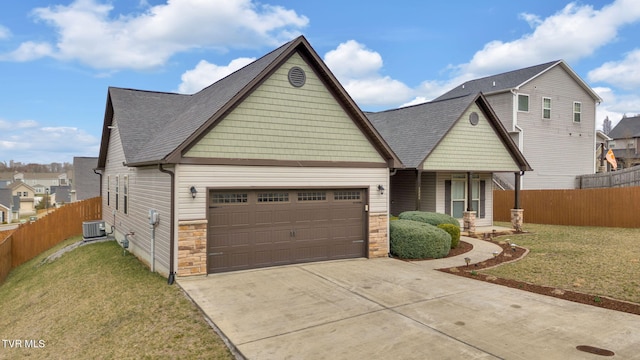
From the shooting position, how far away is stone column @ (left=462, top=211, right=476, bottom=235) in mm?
18323

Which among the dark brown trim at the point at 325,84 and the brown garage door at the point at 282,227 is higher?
the dark brown trim at the point at 325,84

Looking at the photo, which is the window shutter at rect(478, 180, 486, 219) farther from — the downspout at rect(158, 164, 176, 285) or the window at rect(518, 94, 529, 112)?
the downspout at rect(158, 164, 176, 285)

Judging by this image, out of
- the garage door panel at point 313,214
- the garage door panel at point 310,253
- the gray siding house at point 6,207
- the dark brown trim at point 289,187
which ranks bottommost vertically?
the gray siding house at point 6,207

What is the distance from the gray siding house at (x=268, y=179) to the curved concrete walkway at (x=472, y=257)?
5.37ft

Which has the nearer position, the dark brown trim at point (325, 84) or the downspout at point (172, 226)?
the downspout at point (172, 226)

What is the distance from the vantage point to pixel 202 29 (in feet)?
50.7

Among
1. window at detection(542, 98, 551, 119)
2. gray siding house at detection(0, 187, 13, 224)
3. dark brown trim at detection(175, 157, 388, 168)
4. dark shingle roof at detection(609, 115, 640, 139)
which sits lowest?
gray siding house at detection(0, 187, 13, 224)

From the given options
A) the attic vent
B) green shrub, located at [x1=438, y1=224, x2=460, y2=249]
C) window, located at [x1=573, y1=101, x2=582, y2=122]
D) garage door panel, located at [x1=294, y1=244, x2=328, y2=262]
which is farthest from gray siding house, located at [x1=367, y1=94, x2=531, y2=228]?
window, located at [x1=573, y1=101, x2=582, y2=122]

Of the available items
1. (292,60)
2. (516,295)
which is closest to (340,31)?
(292,60)

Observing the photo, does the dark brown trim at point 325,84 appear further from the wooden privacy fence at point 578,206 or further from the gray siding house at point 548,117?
the gray siding house at point 548,117

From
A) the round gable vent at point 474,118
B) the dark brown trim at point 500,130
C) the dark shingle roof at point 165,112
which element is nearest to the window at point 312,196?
the dark shingle roof at point 165,112

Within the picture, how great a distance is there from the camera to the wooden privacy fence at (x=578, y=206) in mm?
19844

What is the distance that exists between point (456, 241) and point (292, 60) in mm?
8698

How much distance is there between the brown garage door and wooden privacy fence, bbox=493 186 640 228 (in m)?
15.4
